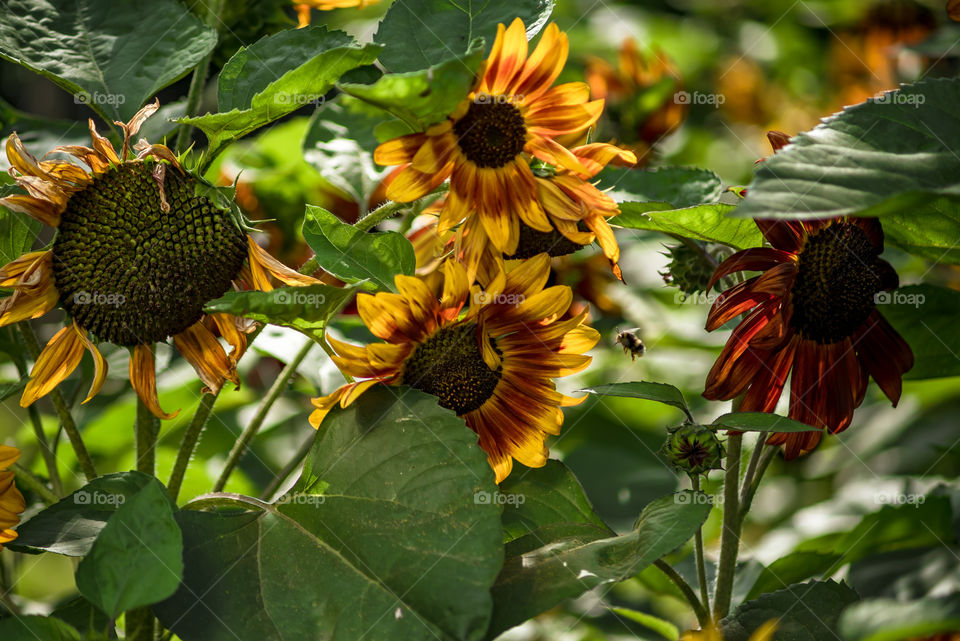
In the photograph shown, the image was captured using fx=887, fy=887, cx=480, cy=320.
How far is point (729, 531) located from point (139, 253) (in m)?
0.44

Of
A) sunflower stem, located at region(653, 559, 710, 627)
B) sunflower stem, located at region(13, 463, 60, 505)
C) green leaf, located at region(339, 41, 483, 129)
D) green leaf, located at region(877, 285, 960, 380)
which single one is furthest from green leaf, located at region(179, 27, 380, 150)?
green leaf, located at region(877, 285, 960, 380)

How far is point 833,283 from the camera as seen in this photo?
62 cm

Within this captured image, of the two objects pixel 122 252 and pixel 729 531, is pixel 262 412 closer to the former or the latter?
pixel 122 252

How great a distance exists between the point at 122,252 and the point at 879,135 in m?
0.47

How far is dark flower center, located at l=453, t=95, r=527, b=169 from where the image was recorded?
581 millimetres

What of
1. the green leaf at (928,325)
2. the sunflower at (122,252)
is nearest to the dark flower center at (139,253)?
the sunflower at (122,252)

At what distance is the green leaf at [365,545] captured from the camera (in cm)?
47

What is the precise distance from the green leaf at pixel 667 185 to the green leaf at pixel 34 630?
49 cm

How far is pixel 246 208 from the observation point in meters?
1.06

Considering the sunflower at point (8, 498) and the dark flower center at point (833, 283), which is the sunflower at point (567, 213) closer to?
the dark flower center at point (833, 283)

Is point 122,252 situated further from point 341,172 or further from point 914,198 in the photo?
point 914,198

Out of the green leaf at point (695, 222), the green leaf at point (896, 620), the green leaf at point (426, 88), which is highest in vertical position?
the green leaf at point (426, 88)

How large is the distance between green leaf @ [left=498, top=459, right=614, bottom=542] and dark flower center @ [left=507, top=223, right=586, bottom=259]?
0.51 feet

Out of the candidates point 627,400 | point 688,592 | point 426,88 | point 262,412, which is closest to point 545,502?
point 688,592
